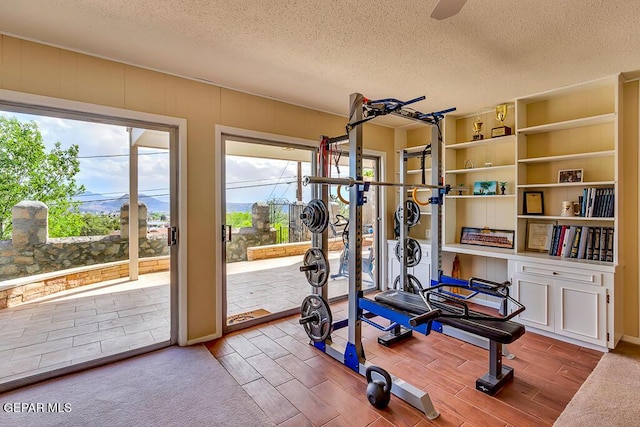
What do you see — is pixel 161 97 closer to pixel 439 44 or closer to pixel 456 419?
pixel 439 44

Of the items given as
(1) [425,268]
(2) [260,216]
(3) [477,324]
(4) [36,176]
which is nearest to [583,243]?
(1) [425,268]

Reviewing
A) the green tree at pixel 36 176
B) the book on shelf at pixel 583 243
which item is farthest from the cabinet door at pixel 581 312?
the green tree at pixel 36 176

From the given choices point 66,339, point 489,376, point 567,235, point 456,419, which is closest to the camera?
point 456,419

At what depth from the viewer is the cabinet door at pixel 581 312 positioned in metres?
2.83

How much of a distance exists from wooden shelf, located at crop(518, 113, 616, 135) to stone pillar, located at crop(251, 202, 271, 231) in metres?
3.03

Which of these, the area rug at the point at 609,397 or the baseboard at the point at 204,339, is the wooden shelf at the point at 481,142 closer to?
the area rug at the point at 609,397

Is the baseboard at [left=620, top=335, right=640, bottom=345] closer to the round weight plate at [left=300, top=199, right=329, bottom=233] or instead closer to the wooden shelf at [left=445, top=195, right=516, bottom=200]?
the wooden shelf at [left=445, top=195, right=516, bottom=200]

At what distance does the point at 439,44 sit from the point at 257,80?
1.65 meters

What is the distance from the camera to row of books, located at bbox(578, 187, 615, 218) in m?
3.00

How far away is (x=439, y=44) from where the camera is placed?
237 centimetres

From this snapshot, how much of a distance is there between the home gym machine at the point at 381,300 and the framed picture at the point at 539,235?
118 cm

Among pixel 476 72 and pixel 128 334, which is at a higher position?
pixel 476 72

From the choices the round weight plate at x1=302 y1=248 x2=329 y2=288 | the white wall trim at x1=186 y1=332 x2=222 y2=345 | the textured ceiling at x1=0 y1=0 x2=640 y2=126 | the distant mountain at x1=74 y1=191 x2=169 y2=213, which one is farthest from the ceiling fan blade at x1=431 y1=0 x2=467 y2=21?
the white wall trim at x1=186 y1=332 x2=222 y2=345

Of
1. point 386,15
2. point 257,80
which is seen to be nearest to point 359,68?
point 386,15
